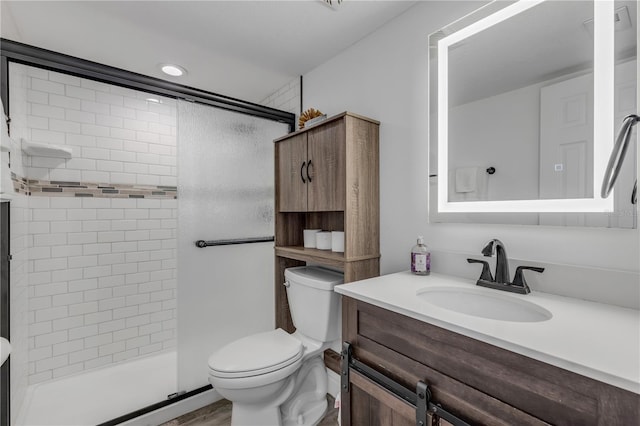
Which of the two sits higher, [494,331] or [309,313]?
[494,331]

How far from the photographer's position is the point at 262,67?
2.11 meters

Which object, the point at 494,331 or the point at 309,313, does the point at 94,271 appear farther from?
the point at 494,331

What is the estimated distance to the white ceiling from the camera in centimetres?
148

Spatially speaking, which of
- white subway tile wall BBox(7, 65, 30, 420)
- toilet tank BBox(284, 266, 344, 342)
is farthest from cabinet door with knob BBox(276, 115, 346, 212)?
white subway tile wall BBox(7, 65, 30, 420)

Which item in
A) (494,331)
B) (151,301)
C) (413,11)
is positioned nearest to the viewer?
(494,331)

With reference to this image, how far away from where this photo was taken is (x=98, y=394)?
77.5 inches

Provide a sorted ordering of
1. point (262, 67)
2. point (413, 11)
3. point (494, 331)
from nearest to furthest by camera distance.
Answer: point (494, 331)
point (413, 11)
point (262, 67)

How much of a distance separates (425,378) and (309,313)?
33.2 inches

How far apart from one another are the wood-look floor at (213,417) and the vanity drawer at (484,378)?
0.93 metres

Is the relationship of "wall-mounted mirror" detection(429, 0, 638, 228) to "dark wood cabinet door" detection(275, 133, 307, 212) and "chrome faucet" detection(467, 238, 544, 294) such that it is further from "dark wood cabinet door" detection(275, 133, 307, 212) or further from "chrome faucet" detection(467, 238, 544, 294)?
"dark wood cabinet door" detection(275, 133, 307, 212)

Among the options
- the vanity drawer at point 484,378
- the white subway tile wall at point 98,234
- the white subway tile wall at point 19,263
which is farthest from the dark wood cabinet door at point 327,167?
the white subway tile wall at point 19,263

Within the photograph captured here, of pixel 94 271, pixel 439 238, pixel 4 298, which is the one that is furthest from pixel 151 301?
pixel 439 238

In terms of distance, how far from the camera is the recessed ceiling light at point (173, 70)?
6.70 feet

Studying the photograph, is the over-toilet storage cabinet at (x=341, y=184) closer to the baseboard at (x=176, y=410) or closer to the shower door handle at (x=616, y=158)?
the baseboard at (x=176, y=410)
